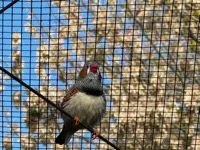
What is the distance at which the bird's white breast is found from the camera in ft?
6.40

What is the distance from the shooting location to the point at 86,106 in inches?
76.8

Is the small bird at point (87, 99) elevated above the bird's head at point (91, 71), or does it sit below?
below

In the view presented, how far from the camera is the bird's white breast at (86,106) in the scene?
195 centimetres

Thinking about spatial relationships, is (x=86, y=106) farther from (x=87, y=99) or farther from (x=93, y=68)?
(x=93, y=68)

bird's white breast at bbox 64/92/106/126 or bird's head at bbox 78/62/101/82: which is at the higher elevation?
bird's head at bbox 78/62/101/82

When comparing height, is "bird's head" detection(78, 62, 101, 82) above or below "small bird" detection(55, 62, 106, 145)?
above

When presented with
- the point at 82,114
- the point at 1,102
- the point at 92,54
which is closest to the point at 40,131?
the point at 1,102

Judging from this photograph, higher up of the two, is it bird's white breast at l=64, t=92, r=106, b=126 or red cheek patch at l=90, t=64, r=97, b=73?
red cheek patch at l=90, t=64, r=97, b=73

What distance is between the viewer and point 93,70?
200cm

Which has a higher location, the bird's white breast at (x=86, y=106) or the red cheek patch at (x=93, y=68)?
the red cheek patch at (x=93, y=68)

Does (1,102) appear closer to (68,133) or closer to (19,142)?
(19,142)

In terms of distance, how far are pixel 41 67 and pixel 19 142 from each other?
33 cm

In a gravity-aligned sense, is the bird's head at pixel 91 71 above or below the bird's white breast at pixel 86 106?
above

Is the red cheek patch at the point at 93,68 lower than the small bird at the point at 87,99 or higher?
higher
